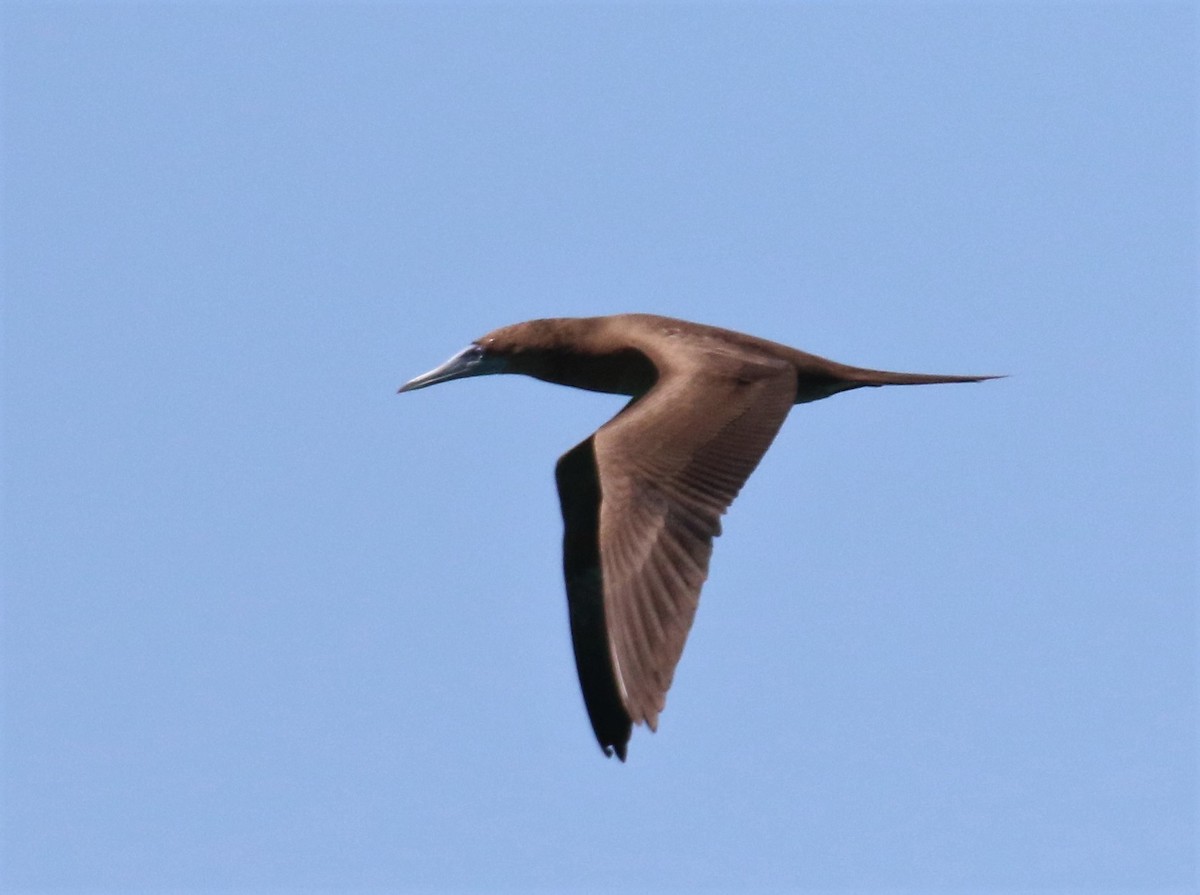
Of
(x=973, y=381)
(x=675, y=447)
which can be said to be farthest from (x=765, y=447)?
(x=973, y=381)

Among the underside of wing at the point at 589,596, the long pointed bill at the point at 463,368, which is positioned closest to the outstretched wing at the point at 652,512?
the underside of wing at the point at 589,596

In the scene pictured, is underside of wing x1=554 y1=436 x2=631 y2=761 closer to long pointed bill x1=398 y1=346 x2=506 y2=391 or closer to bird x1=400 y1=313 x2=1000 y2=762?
bird x1=400 y1=313 x2=1000 y2=762

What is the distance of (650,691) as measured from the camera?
31.9 feet

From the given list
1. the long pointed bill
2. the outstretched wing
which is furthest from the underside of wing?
the long pointed bill

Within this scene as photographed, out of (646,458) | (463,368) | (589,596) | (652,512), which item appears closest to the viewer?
(652,512)

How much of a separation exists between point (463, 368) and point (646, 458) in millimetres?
3004

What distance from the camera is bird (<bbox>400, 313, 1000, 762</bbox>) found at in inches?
391

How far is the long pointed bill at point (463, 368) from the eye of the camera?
13.1 metres

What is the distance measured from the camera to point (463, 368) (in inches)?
518

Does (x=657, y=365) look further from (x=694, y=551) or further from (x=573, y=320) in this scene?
(x=694, y=551)

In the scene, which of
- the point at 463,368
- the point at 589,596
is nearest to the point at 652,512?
the point at 589,596

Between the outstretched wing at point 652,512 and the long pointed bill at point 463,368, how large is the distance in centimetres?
171

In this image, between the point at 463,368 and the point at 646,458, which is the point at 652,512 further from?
the point at 463,368

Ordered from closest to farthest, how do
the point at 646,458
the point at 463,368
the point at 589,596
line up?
the point at 646,458
the point at 589,596
the point at 463,368
